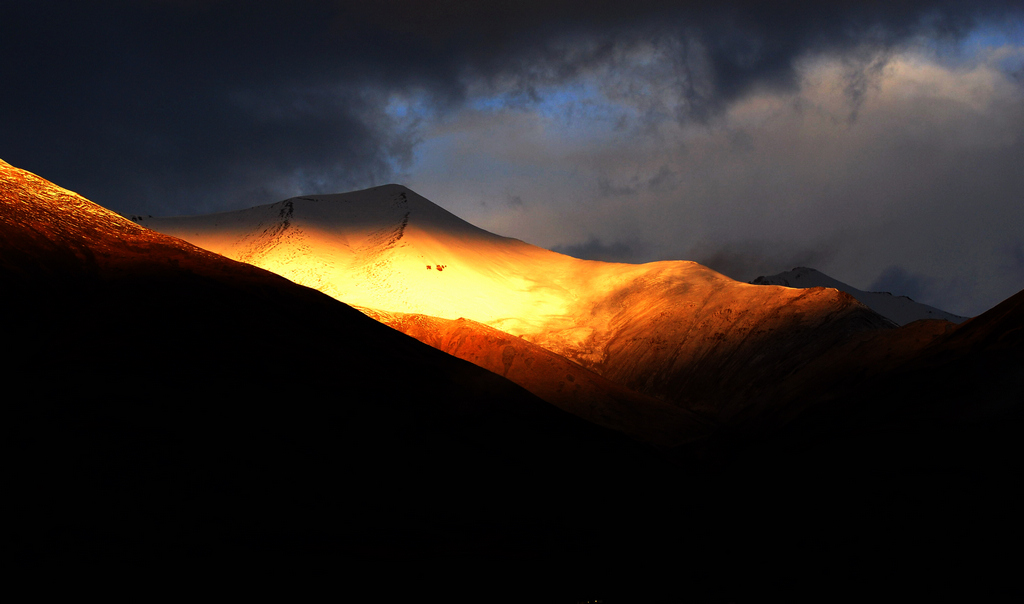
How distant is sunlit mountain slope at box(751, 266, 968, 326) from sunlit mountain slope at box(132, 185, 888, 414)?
196ft

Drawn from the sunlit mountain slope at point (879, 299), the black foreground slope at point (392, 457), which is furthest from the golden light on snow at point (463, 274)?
the sunlit mountain slope at point (879, 299)

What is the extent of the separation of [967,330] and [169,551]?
41776 millimetres

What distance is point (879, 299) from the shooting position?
164 m

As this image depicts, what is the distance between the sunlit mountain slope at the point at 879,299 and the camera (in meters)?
154

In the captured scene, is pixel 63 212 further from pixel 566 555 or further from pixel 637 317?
pixel 637 317

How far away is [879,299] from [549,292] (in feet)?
325

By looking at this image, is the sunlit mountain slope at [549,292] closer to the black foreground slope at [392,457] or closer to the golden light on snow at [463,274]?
the golden light on snow at [463,274]

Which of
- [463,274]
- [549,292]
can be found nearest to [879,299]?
[549,292]

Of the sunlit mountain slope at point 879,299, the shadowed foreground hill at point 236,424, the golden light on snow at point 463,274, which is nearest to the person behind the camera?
the shadowed foreground hill at point 236,424

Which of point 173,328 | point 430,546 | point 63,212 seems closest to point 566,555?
point 430,546

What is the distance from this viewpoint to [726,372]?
6600 cm

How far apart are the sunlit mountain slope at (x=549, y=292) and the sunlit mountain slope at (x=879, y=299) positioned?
59.9 meters

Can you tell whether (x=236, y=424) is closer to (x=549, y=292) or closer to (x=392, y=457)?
(x=392, y=457)

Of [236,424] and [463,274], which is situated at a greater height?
[463,274]
